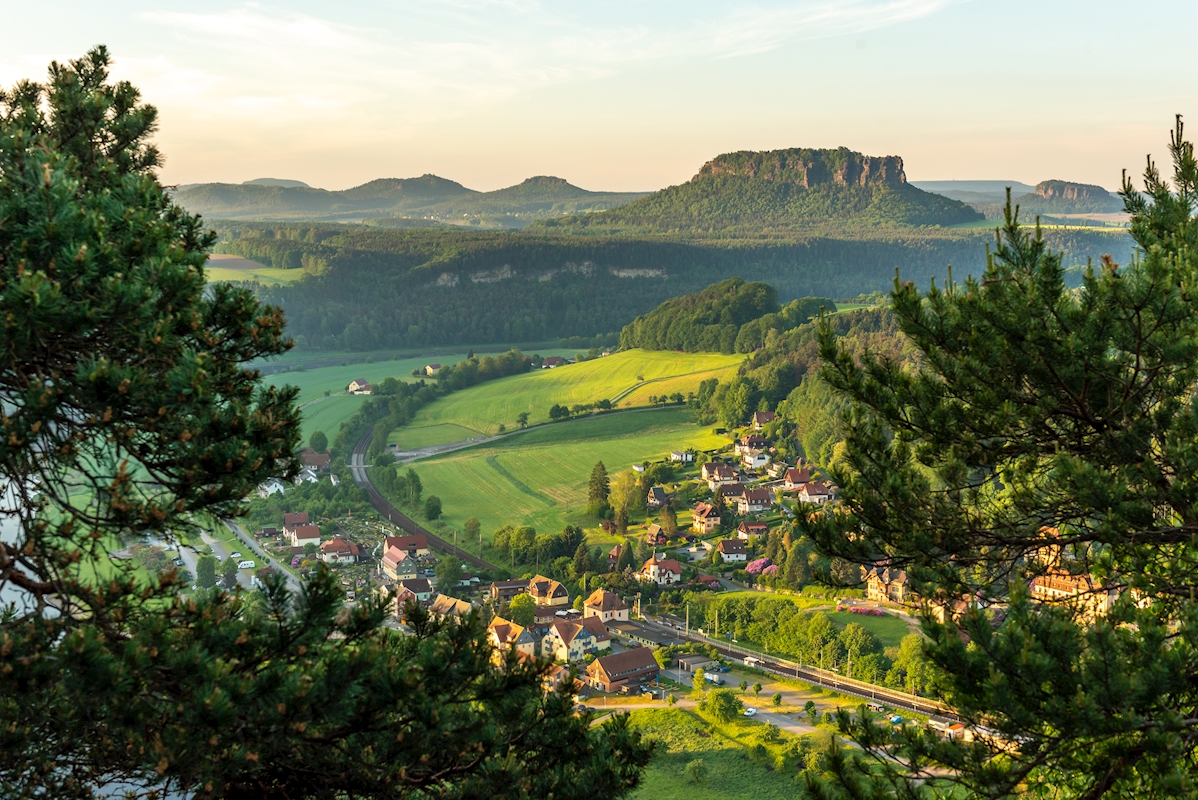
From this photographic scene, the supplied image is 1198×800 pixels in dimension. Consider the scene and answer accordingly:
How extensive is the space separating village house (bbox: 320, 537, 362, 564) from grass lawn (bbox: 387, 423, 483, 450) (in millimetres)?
19457

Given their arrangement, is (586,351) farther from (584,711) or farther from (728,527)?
(584,711)

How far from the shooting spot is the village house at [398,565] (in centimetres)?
3497

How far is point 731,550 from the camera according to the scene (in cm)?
4066

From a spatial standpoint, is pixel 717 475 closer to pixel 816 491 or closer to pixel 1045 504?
pixel 816 491

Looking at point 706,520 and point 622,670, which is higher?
point 706,520

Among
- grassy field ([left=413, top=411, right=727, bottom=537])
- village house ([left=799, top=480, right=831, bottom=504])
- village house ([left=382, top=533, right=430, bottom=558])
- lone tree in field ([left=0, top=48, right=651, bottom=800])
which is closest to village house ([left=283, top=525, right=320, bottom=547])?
village house ([left=382, top=533, right=430, bottom=558])

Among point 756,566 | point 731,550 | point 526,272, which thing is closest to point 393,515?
point 731,550

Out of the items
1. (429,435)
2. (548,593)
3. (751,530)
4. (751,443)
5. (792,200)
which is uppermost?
(792,200)

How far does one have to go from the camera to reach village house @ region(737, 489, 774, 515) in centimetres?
4612

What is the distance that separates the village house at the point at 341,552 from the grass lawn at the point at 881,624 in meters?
16.7

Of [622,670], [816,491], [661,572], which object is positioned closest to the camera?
[622,670]

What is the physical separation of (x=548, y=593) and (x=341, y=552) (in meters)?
7.76

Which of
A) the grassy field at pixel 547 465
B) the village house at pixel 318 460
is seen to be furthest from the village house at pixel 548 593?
the village house at pixel 318 460

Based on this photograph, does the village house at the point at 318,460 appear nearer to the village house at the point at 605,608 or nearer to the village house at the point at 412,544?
the village house at the point at 412,544
